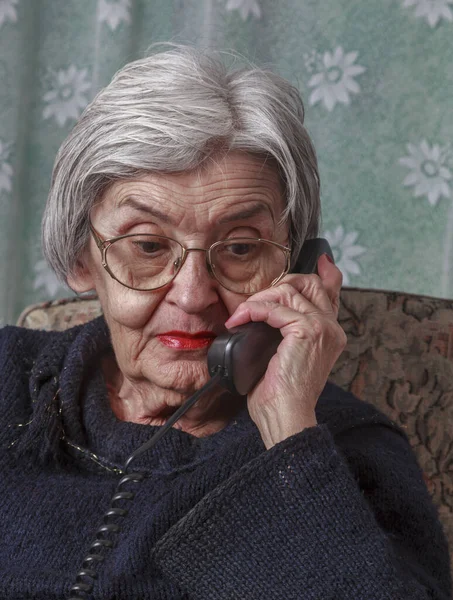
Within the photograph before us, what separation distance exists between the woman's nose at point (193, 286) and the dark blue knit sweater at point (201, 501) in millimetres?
219

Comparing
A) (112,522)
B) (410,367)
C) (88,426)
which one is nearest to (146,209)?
(88,426)

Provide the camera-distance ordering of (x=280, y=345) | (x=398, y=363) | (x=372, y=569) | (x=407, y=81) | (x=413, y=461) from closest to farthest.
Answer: (x=372, y=569), (x=280, y=345), (x=413, y=461), (x=398, y=363), (x=407, y=81)

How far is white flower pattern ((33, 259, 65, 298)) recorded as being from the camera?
2293 millimetres

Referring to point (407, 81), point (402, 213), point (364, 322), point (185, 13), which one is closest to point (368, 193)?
point (402, 213)

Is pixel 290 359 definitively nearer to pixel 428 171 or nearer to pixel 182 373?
pixel 182 373

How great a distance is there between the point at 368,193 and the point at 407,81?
0.28 meters

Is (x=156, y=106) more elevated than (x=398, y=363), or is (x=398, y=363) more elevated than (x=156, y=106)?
(x=156, y=106)

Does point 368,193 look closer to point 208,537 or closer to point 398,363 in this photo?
point 398,363

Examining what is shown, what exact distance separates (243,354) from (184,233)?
0.22 meters

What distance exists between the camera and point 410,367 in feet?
5.70

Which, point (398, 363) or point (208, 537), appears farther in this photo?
point (398, 363)

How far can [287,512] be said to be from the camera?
1.21 meters

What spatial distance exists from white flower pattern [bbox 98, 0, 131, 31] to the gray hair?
657 mm

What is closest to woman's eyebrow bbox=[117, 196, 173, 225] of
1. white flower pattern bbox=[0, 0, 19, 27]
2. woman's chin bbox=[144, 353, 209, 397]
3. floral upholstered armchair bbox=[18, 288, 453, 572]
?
woman's chin bbox=[144, 353, 209, 397]
